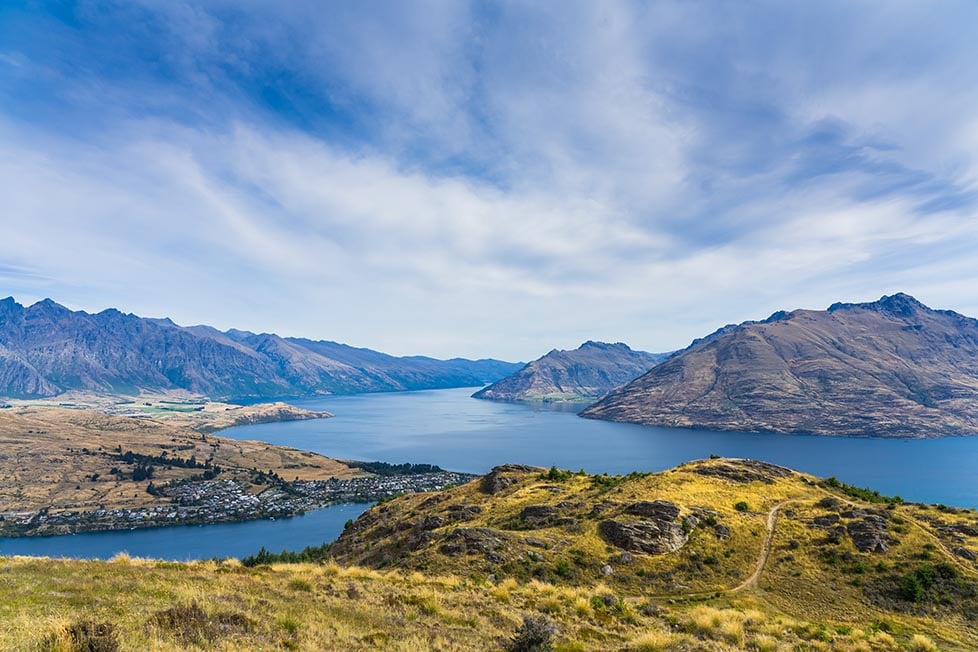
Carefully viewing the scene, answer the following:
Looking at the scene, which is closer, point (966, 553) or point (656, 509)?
point (966, 553)

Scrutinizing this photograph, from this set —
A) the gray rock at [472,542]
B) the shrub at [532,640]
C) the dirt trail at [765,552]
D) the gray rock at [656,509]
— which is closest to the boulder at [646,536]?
the gray rock at [656,509]

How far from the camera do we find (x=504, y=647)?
17.4 m

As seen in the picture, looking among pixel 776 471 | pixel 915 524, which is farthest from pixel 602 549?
pixel 776 471

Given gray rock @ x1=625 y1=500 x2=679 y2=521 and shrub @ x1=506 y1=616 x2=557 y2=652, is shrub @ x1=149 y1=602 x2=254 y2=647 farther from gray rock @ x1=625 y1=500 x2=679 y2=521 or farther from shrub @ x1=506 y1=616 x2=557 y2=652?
gray rock @ x1=625 y1=500 x2=679 y2=521

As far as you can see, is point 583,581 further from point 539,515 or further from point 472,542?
point 539,515

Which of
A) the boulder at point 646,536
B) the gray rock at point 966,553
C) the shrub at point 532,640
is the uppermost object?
the shrub at point 532,640

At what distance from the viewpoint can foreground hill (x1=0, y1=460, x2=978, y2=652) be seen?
1633 cm

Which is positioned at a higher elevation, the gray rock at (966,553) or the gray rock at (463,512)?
the gray rock at (966,553)

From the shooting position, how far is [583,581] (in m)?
35.1

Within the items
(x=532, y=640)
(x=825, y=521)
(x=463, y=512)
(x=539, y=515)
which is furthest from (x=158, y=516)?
(x=532, y=640)

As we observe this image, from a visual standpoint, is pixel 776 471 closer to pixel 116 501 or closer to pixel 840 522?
pixel 840 522

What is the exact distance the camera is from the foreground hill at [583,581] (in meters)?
16.3

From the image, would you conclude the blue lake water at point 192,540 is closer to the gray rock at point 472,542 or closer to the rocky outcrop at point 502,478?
the rocky outcrop at point 502,478

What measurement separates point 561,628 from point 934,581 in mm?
30654
